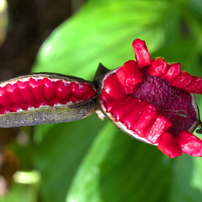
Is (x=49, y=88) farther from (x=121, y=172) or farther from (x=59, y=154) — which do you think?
(x=59, y=154)

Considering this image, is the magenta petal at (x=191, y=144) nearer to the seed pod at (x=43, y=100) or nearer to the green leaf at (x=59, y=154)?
the seed pod at (x=43, y=100)

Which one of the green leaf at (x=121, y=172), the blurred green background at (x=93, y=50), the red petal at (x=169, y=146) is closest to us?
the red petal at (x=169, y=146)

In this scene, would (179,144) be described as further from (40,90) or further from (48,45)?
(48,45)

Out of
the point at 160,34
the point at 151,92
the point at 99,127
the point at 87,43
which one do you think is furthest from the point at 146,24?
the point at 151,92

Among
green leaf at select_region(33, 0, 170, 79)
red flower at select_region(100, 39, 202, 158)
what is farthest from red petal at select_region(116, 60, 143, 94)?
green leaf at select_region(33, 0, 170, 79)

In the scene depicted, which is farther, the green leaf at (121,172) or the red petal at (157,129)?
the green leaf at (121,172)

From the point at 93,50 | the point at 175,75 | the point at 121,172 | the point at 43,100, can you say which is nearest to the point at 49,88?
the point at 43,100

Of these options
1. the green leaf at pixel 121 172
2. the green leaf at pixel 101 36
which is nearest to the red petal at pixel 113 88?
the green leaf at pixel 121 172
